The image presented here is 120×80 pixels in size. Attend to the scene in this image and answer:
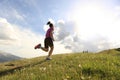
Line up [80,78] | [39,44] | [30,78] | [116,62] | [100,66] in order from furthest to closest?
[39,44]
[116,62]
[100,66]
[30,78]
[80,78]

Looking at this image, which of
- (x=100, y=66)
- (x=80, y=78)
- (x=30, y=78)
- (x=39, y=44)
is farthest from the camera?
(x=39, y=44)

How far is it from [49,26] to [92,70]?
10562 millimetres

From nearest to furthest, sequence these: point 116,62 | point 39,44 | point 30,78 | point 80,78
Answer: point 80,78 < point 30,78 < point 116,62 < point 39,44

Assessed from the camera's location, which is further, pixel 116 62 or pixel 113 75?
pixel 116 62

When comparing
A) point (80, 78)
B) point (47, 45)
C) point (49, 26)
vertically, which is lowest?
point (80, 78)

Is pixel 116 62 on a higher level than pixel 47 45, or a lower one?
lower

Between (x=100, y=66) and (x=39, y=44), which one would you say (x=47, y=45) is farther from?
(x=100, y=66)

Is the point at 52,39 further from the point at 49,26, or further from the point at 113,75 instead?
the point at 113,75

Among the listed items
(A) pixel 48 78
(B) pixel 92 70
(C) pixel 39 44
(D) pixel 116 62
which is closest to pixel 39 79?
(A) pixel 48 78

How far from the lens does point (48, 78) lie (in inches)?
434

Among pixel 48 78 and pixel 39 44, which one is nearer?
pixel 48 78

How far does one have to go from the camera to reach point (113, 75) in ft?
37.2

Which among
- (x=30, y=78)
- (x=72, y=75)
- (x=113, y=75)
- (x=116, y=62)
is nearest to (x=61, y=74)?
(x=72, y=75)

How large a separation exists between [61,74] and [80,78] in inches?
53.1
